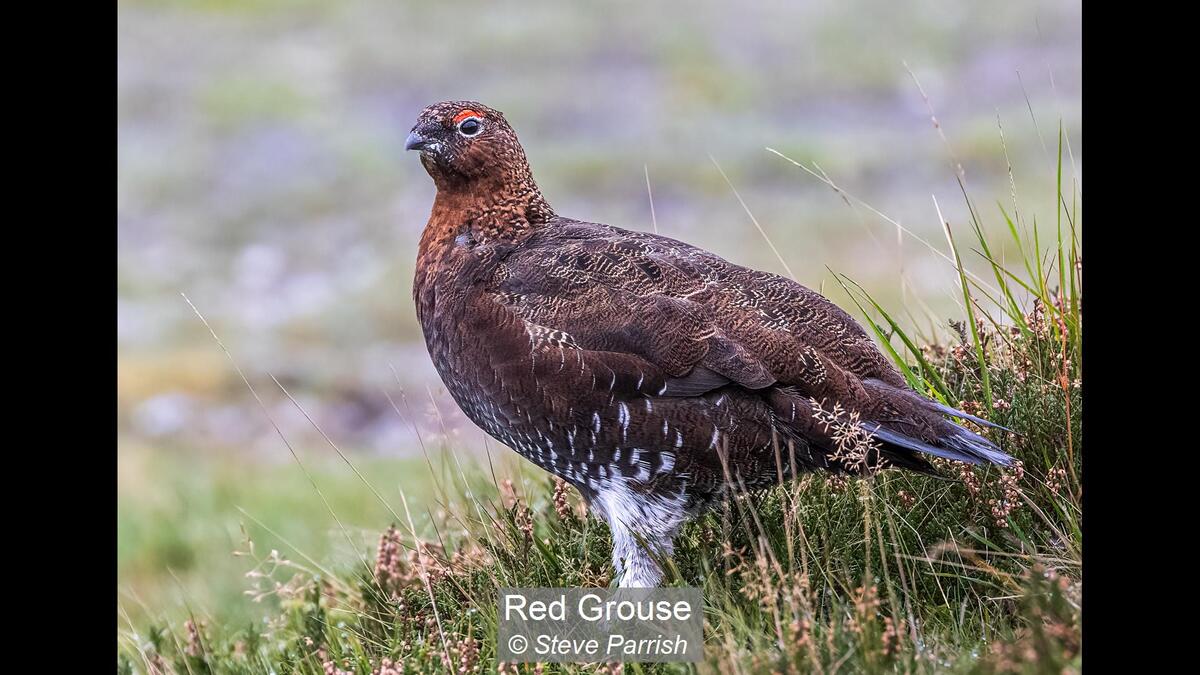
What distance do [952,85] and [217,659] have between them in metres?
9.95

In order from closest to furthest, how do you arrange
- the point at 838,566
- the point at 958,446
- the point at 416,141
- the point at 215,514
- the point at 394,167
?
1. the point at 958,446
2. the point at 838,566
3. the point at 416,141
4. the point at 215,514
5. the point at 394,167

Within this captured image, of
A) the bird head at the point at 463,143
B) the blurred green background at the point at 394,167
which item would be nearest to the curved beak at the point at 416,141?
the bird head at the point at 463,143

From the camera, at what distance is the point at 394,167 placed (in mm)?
12719

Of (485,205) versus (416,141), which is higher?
(416,141)

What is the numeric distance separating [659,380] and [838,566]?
860 mm

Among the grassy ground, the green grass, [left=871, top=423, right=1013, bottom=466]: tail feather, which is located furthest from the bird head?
the green grass

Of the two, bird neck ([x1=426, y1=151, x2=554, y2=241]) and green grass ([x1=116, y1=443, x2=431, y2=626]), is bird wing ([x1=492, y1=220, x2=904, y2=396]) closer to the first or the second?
bird neck ([x1=426, y1=151, x2=554, y2=241])

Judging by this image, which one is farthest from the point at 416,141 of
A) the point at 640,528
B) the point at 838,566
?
the point at 838,566

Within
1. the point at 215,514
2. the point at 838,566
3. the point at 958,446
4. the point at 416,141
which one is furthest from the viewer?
the point at 215,514

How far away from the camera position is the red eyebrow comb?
4.53 meters

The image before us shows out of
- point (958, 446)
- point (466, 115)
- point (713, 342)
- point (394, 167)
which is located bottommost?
point (958, 446)

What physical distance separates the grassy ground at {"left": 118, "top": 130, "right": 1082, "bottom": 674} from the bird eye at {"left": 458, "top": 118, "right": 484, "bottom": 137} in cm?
138

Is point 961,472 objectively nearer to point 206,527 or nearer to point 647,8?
point 206,527

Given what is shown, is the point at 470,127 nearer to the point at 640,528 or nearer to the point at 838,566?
the point at 640,528
